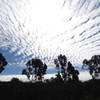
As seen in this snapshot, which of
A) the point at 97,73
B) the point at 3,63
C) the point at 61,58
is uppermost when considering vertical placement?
the point at 61,58

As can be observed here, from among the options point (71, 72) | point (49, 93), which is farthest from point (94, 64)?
point (49, 93)

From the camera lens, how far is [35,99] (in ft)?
35.4

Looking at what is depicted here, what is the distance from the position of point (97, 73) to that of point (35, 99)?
40.9 meters

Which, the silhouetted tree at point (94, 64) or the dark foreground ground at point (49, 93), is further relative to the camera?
the silhouetted tree at point (94, 64)

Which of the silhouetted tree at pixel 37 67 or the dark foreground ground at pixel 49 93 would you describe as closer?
the dark foreground ground at pixel 49 93

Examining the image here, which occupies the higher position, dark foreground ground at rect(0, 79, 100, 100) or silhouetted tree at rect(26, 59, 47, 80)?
silhouetted tree at rect(26, 59, 47, 80)

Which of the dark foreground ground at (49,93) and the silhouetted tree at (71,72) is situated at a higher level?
the silhouetted tree at (71,72)

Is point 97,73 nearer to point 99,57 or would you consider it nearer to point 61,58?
point 99,57

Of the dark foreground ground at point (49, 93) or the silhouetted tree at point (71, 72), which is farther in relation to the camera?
the silhouetted tree at point (71, 72)

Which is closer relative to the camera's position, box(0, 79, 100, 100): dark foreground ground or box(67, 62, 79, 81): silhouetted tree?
box(0, 79, 100, 100): dark foreground ground

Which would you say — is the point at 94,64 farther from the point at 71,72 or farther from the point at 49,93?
the point at 49,93

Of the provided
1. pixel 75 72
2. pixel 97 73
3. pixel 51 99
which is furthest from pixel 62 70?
pixel 51 99

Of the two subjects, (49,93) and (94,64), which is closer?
(49,93)

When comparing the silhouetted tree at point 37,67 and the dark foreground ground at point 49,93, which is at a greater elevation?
the silhouetted tree at point 37,67
